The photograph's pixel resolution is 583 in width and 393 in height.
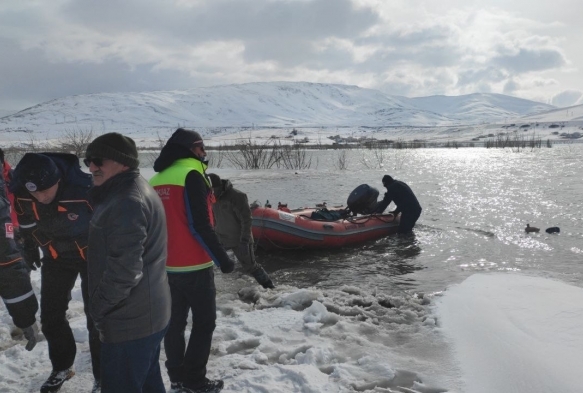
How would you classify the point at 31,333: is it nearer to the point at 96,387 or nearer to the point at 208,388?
the point at 96,387

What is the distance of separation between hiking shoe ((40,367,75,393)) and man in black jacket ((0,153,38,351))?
0.57 meters

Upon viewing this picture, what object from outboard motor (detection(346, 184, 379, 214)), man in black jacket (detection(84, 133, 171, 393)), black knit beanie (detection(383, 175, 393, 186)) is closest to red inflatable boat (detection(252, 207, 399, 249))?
outboard motor (detection(346, 184, 379, 214))

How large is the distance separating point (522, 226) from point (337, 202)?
18.7 ft

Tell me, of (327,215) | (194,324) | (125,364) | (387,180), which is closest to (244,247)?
(194,324)

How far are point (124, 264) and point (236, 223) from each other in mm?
3415

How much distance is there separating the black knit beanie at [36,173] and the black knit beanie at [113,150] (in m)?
0.63

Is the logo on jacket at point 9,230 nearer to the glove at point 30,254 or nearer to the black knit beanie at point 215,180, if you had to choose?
the glove at point 30,254

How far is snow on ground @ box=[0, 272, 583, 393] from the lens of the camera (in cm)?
303

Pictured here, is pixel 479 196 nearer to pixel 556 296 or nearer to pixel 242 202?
pixel 556 296

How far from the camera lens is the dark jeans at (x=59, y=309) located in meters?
2.75

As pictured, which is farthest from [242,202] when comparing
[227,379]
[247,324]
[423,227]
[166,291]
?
[423,227]

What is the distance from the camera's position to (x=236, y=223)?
207 inches

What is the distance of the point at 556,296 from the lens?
16.0ft

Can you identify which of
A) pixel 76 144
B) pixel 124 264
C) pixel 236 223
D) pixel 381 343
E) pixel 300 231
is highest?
pixel 76 144
